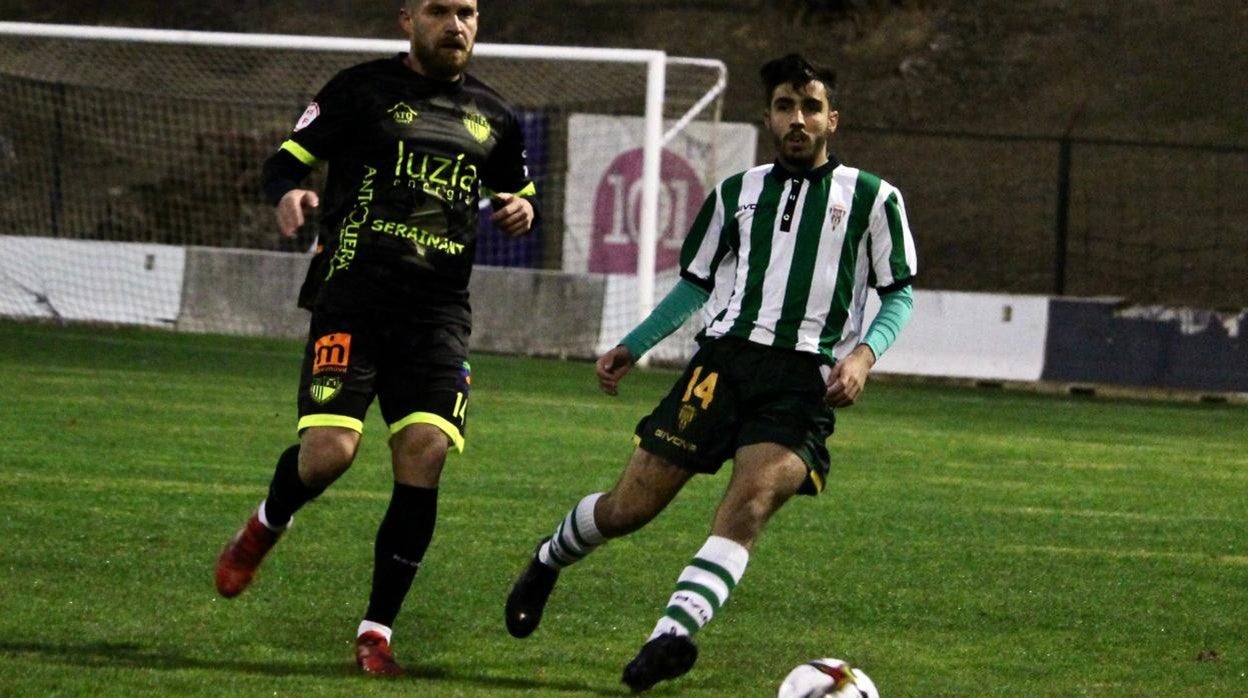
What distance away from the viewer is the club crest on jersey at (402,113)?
243 inches

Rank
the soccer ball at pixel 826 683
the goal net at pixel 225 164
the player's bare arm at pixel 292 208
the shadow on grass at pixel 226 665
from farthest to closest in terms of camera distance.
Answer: the goal net at pixel 225 164 → the player's bare arm at pixel 292 208 → the shadow on grass at pixel 226 665 → the soccer ball at pixel 826 683

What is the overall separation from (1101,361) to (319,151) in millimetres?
13668

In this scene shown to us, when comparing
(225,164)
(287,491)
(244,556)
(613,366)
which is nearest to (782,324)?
(613,366)

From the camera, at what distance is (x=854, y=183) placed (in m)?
6.17

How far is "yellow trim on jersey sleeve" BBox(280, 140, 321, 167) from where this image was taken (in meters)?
6.20

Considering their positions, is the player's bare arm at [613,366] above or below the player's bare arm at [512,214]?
below

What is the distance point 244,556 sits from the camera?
6.37m

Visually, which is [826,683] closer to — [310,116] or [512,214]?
[512,214]

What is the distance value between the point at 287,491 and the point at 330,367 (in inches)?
16.4

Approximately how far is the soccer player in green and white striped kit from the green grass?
0.60 meters

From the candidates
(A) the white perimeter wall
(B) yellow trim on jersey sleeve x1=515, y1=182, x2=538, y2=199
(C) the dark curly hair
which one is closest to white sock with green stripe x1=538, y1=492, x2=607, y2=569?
(B) yellow trim on jersey sleeve x1=515, y1=182, x2=538, y2=199

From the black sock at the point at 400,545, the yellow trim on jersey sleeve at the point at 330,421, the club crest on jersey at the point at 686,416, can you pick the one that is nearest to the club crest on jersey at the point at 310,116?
the yellow trim on jersey sleeve at the point at 330,421

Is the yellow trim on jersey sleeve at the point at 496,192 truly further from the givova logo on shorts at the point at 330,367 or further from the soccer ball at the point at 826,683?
the soccer ball at the point at 826,683

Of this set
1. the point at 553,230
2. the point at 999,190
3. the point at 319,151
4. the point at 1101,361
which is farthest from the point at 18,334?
the point at 999,190
